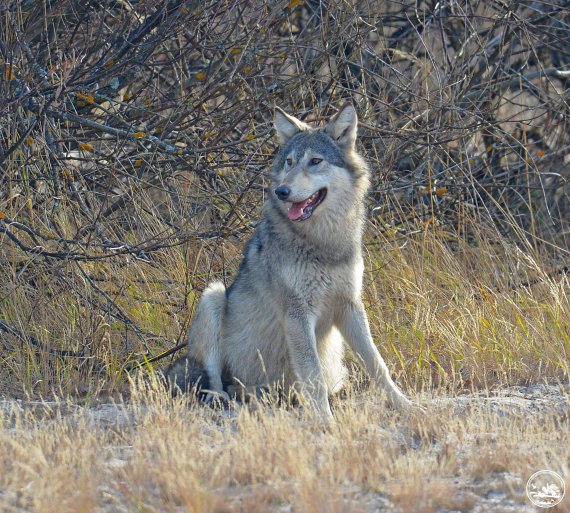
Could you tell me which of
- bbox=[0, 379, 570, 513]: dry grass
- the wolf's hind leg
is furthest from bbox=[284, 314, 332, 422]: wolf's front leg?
the wolf's hind leg

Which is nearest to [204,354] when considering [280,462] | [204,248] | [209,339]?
[209,339]

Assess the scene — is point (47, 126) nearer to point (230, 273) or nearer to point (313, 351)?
point (230, 273)

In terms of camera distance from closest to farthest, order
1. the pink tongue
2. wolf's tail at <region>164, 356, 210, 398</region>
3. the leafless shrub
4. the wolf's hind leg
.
Answer: the pink tongue
wolf's tail at <region>164, 356, 210, 398</region>
the wolf's hind leg
the leafless shrub

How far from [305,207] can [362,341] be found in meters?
0.95

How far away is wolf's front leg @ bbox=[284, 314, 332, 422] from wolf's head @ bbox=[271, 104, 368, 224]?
653 mm

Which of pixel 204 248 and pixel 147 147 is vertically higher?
pixel 147 147

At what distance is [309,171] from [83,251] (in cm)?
199

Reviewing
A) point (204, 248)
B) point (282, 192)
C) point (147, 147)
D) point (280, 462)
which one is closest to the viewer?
point (280, 462)

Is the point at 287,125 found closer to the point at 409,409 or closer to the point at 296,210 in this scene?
the point at 296,210

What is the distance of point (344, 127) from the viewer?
5.81 meters

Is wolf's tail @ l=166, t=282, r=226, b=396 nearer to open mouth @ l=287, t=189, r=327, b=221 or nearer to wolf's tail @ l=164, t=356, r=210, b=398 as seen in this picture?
wolf's tail @ l=164, t=356, r=210, b=398

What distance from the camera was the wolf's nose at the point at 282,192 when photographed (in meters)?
5.37

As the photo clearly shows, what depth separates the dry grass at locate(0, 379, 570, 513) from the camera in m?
3.69

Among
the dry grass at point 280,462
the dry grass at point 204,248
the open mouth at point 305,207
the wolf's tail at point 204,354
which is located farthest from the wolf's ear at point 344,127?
the dry grass at point 280,462
